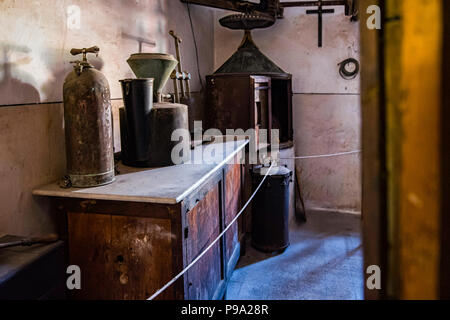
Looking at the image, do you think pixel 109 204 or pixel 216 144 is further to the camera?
pixel 216 144

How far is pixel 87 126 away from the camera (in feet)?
5.66

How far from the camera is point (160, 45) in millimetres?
3203

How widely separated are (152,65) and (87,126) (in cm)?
71

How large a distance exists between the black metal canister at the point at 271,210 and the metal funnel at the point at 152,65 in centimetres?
152

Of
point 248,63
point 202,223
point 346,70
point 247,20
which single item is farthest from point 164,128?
point 346,70

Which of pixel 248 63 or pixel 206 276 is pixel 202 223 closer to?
pixel 206 276

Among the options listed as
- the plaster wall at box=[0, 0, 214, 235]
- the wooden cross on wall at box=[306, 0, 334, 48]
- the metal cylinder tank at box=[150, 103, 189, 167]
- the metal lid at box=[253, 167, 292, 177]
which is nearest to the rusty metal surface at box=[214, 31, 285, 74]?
the wooden cross on wall at box=[306, 0, 334, 48]

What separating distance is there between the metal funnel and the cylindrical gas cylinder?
0.43 m

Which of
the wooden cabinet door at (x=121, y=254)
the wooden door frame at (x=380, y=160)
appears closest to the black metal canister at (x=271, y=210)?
the wooden cabinet door at (x=121, y=254)

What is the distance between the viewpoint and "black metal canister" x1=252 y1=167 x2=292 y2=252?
3484 millimetres

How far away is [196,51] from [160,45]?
102 cm

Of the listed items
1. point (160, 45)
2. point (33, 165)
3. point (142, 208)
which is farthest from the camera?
point (160, 45)
